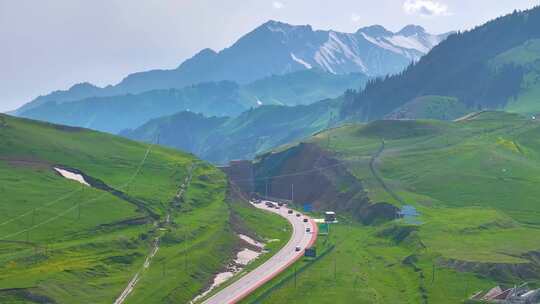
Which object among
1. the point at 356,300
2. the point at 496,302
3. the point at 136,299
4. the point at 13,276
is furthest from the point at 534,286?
the point at 13,276

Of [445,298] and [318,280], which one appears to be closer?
[445,298]

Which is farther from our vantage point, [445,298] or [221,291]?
[221,291]

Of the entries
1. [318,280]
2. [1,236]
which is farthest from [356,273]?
[1,236]

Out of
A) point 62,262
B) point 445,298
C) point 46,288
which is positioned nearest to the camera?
point 46,288

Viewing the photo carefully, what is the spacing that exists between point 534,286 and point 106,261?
102 meters

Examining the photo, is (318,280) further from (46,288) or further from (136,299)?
(46,288)

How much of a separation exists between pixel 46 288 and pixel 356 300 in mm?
67223

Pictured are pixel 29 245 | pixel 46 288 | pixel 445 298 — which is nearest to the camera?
pixel 46 288

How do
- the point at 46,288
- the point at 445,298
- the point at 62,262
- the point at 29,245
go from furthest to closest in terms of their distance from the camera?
the point at 29,245 → the point at 62,262 → the point at 445,298 → the point at 46,288

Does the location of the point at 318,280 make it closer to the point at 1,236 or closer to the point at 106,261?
the point at 106,261

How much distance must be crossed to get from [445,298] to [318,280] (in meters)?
33.9

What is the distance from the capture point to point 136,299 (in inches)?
6275

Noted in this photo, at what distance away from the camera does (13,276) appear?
527 ft

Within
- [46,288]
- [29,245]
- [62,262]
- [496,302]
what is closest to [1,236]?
[29,245]
